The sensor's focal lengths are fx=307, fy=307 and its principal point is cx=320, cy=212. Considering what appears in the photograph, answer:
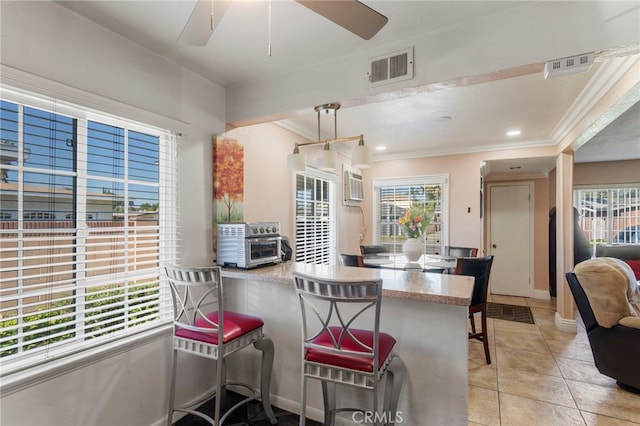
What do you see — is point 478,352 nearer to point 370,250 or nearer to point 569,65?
point 370,250

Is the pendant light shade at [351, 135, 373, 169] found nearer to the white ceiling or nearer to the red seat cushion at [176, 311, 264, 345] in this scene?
the white ceiling

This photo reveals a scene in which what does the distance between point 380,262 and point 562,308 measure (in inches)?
103

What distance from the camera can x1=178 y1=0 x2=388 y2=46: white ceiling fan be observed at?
1.16 meters

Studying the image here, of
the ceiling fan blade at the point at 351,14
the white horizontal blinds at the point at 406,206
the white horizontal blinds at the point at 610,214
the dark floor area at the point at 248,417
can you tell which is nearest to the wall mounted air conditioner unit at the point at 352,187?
the white horizontal blinds at the point at 406,206

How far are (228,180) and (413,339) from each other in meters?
1.84

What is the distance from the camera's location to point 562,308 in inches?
154

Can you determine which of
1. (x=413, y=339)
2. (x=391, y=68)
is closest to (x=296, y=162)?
(x=391, y=68)

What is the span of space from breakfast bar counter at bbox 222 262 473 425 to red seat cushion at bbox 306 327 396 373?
0.74 feet

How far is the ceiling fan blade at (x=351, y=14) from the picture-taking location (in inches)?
45.4

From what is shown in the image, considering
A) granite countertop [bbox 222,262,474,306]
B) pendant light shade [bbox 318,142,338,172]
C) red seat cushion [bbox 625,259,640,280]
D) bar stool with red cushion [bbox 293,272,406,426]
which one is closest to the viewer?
bar stool with red cushion [bbox 293,272,406,426]

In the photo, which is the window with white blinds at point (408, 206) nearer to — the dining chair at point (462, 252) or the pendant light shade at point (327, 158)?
the dining chair at point (462, 252)

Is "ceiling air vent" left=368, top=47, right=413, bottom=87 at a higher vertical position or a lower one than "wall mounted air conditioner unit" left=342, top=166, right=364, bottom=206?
higher

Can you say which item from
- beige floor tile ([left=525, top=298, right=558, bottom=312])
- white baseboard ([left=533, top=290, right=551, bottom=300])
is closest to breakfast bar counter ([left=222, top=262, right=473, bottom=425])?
beige floor tile ([left=525, top=298, right=558, bottom=312])

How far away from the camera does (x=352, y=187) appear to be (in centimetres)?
486
